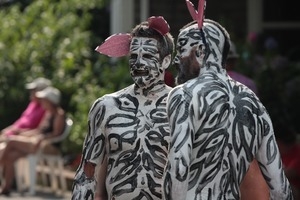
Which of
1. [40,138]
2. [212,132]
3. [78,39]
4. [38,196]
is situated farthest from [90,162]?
[78,39]

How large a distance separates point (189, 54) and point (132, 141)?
0.77m

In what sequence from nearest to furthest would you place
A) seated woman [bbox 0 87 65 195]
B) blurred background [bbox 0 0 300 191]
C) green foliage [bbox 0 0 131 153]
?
1. seated woman [bbox 0 87 65 195]
2. blurred background [bbox 0 0 300 191]
3. green foliage [bbox 0 0 131 153]

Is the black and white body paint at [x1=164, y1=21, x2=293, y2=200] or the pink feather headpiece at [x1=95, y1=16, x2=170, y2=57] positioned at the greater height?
the pink feather headpiece at [x1=95, y1=16, x2=170, y2=57]

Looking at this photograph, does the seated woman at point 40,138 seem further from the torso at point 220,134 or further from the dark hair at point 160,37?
the torso at point 220,134

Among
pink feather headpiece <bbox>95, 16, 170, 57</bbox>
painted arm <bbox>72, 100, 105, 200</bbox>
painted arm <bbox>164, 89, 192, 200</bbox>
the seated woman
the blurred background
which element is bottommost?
the seated woman

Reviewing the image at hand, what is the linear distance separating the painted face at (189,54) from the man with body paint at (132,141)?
0.59 metres

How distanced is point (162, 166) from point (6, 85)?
13.1 meters

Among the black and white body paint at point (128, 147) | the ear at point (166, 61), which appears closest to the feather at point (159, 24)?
the ear at point (166, 61)

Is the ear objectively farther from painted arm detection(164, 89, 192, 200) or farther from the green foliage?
the green foliage

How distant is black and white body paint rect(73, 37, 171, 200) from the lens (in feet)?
25.0

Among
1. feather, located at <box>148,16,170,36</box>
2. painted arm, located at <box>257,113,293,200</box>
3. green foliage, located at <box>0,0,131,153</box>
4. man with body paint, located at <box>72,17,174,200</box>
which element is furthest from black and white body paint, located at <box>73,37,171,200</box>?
green foliage, located at <box>0,0,131,153</box>

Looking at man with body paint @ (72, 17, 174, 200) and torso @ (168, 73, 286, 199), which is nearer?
torso @ (168, 73, 286, 199)

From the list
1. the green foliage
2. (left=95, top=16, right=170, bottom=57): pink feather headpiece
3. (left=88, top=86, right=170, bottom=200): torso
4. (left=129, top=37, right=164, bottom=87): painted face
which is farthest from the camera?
the green foliage

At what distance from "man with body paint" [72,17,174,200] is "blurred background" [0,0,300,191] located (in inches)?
392
